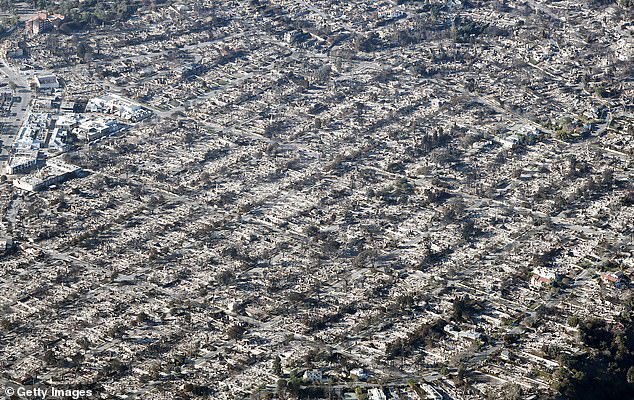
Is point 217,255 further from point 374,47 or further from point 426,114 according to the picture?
point 374,47

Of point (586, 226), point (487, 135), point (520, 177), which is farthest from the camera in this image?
point (487, 135)

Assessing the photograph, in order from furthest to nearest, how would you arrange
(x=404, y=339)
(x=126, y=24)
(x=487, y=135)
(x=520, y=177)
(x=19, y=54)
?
(x=126, y=24) → (x=19, y=54) → (x=487, y=135) → (x=520, y=177) → (x=404, y=339)

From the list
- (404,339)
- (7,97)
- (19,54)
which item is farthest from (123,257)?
(19,54)

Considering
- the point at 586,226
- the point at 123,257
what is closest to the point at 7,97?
the point at 123,257

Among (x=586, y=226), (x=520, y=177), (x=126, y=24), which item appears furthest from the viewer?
(x=126, y=24)

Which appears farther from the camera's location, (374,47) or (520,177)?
(374,47)

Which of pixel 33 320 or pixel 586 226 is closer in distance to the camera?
pixel 33 320

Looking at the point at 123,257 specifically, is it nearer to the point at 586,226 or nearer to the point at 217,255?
the point at 217,255

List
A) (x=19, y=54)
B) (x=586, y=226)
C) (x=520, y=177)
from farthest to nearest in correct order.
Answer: (x=19, y=54) < (x=520, y=177) < (x=586, y=226)
